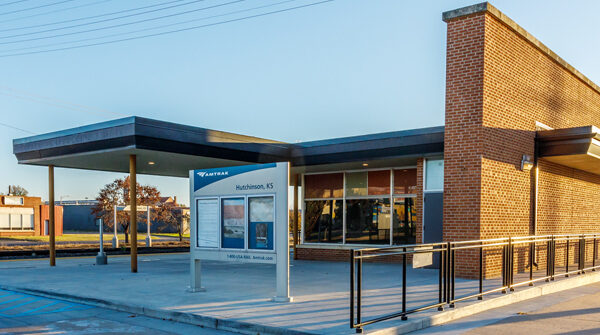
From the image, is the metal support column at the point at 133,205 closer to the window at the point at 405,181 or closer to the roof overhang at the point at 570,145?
the window at the point at 405,181

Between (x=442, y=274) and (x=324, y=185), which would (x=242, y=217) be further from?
(x=324, y=185)

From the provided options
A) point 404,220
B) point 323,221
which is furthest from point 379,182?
point 323,221

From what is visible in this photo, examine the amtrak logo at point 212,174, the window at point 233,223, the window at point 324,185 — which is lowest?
the window at point 233,223

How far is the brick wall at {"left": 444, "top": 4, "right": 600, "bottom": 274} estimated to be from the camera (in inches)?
498

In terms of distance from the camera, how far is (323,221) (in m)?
20.2

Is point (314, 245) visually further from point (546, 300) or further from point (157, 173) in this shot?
point (546, 300)

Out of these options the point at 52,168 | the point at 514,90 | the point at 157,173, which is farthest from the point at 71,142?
the point at 514,90

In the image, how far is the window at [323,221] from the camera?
19.9 meters

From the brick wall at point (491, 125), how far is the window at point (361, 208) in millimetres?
4361

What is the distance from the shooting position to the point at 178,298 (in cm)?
1009

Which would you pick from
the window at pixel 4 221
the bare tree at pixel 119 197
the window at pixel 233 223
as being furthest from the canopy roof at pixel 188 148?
the window at pixel 4 221

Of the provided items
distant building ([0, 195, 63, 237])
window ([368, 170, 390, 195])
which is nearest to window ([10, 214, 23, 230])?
distant building ([0, 195, 63, 237])

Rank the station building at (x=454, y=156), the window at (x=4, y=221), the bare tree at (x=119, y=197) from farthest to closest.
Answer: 1. the window at (x=4, y=221)
2. the bare tree at (x=119, y=197)
3. the station building at (x=454, y=156)

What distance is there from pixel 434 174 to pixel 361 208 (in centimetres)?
387
